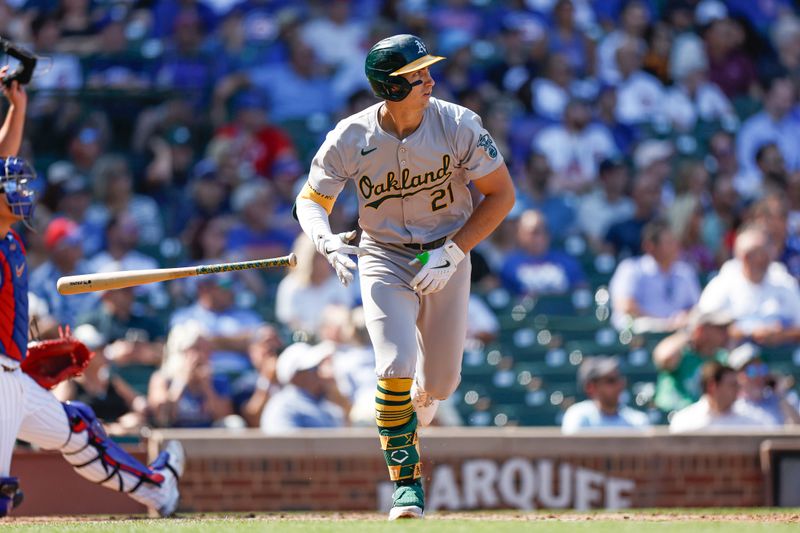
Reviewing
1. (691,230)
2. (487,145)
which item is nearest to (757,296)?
(691,230)

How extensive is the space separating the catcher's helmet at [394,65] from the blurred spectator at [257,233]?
207 inches

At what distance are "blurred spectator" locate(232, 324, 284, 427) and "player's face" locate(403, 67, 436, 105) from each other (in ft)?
12.2

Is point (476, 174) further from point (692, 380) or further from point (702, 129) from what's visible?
point (702, 129)

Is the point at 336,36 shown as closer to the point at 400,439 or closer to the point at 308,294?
the point at 308,294

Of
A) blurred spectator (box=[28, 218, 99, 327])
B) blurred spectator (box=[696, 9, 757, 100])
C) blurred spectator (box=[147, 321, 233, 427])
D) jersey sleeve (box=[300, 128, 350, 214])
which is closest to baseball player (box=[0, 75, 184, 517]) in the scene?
jersey sleeve (box=[300, 128, 350, 214])

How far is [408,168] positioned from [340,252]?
487 mm

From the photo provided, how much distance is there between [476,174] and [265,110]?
6774 millimetres

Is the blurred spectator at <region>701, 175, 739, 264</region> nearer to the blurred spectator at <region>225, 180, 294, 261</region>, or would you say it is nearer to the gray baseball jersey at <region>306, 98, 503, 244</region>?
the blurred spectator at <region>225, 180, 294, 261</region>

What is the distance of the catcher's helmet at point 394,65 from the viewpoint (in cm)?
595

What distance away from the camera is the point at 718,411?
9125mm

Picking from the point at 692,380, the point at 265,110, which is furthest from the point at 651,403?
the point at 265,110

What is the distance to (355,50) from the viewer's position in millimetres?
13273

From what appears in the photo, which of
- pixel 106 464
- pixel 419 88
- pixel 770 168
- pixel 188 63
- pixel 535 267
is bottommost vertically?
pixel 106 464

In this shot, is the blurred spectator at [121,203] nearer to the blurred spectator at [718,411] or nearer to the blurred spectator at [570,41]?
the blurred spectator at [570,41]
